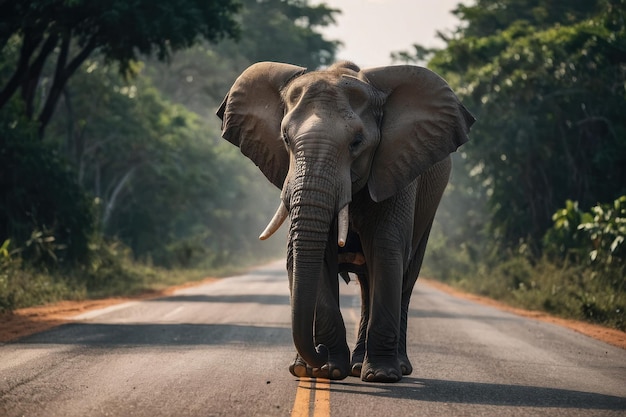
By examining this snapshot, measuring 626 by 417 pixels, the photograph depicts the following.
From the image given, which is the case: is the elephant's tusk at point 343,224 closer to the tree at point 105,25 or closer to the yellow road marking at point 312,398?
the yellow road marking at point 312,398

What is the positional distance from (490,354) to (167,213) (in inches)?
1339

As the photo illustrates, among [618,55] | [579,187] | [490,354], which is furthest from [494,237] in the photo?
[490,354]

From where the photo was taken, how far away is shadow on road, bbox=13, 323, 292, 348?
12.5m

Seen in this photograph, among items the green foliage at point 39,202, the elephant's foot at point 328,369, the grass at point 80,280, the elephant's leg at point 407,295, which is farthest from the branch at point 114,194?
the elephant's foot at point 328,369

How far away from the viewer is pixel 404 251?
31.7 ft

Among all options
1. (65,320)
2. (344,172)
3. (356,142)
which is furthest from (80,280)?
(344,172)

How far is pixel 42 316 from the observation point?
57.0 feet

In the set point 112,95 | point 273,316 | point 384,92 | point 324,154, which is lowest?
point 273,316

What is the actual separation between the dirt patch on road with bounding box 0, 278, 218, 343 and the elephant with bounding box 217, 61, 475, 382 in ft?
16.9

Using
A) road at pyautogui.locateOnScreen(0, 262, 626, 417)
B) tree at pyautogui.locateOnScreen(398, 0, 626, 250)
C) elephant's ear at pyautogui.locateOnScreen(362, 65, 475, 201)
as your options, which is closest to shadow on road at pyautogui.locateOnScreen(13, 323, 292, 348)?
road at pyautogui.locateOnScreen(0, 262, 626, 417)

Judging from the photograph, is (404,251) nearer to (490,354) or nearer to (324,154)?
(324,154)

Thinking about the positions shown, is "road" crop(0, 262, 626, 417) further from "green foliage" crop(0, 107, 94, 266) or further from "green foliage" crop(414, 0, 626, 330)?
"green foliage" crop(414, 0, 626, 330)

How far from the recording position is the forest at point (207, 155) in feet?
74.6

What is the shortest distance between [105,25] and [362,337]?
15024 millimetres
